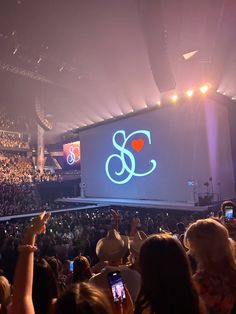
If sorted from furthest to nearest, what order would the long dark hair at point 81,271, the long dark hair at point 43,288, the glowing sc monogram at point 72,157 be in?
the glowing sc monogram at point 72,157 → the long dark hair at point 81,271 → the long dark hair at point 43,288

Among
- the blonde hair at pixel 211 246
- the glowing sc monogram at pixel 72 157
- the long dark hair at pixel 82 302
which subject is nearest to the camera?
the long dark hair at pixel 82 302

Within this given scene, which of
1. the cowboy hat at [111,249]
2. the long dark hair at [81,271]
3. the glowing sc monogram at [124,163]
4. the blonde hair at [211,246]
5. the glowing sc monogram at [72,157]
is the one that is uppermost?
the glowing sc monogram at [72,157]

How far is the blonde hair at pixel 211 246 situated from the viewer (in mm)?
2090

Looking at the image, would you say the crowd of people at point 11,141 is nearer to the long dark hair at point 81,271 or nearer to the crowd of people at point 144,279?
the long dark hair at point 81,271

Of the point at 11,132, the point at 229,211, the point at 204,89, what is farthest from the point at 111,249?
the point at 11,132

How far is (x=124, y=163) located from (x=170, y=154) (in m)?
3.86

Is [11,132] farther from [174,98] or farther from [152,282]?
[152,282]

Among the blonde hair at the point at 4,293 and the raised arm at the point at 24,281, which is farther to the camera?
the blonde hair at the point at 4,293

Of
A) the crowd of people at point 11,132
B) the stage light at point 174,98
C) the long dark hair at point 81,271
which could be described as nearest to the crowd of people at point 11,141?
the crowd of people at point 11,132

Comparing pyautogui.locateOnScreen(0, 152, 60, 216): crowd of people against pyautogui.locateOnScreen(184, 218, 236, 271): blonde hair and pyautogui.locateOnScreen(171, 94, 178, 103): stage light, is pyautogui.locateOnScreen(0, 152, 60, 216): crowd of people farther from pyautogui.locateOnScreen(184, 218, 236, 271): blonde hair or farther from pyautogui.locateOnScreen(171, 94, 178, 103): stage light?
pyautogui.locateOnScreen(184, 218, 236, 271): blonde hair

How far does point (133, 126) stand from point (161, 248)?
61.0 ft

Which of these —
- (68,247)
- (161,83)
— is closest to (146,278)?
(68,247)

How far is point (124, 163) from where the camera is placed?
20297mm

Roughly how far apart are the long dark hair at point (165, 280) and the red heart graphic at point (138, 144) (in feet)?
57.7
